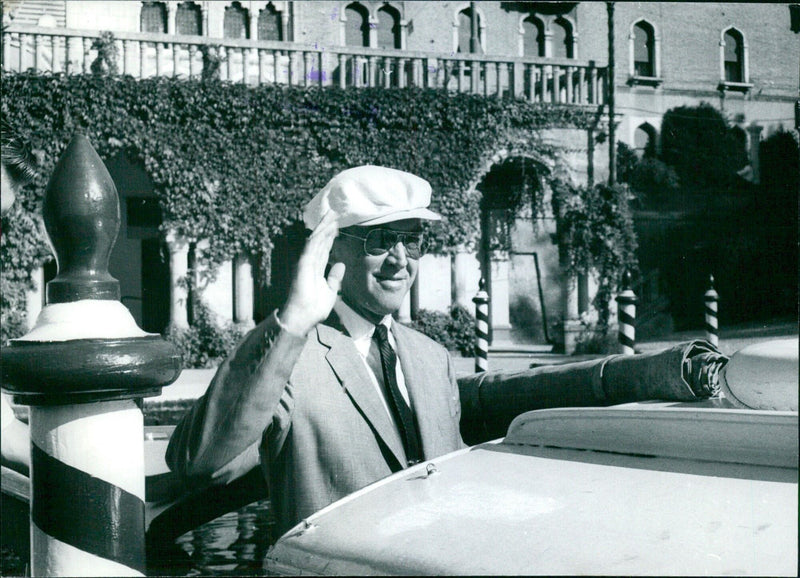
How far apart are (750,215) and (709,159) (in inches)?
62.0

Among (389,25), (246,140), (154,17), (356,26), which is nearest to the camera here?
(246,140)

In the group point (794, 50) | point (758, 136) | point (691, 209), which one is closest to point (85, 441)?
point (794, 50)

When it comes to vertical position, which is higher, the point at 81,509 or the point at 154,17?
the point at 154,17

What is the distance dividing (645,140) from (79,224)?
19.6 m

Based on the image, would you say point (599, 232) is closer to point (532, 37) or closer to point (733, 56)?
point (532, 37)

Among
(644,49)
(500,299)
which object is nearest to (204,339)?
(500,299)

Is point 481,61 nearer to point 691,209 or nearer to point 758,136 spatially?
point 691,209

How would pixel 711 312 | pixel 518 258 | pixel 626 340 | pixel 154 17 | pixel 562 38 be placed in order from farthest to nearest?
pixel 562 38 → pixel 518 258 → pixel 154 17 → pixel 711 312 → pixel 626 340

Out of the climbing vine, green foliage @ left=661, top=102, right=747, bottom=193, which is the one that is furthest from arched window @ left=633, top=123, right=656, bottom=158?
the climbing vine

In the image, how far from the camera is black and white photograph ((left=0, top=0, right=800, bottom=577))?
141cm

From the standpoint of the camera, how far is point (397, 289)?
198cm

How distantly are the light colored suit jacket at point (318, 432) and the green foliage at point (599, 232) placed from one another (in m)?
13.7

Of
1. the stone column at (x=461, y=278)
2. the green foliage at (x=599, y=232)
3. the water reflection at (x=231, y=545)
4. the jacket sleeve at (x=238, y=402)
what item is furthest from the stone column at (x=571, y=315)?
the jacket sleeve at (x=238, y=402)

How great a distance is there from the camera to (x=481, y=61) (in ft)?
49.5
